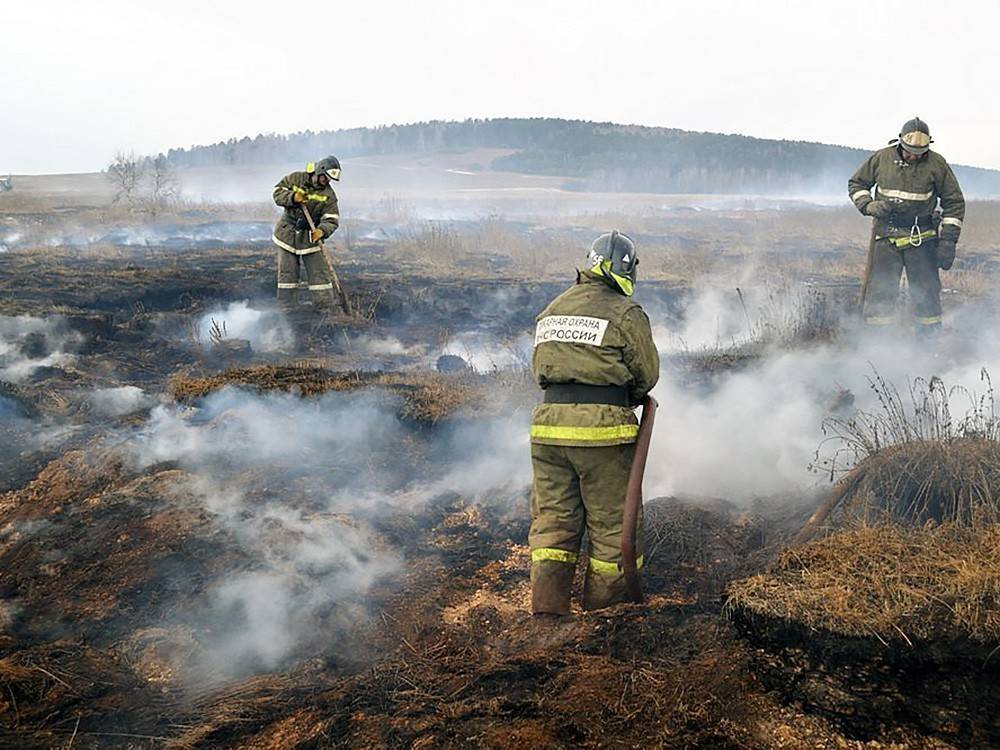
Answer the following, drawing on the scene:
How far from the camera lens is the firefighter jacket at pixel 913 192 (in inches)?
257

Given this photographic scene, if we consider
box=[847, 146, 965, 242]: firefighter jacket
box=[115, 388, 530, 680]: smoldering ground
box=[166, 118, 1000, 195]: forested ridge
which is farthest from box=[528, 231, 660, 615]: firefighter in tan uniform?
box=[166, 118, 1000, 195]: forested ridge

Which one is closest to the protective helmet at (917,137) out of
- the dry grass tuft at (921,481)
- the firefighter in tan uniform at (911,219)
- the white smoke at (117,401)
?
the firefighter in tan uniform at (911,219)

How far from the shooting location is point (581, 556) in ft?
14.0

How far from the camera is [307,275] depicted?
8.96 m

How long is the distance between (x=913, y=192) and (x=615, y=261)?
14.9ft

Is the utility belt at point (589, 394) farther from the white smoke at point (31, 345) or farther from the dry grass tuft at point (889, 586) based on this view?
the white smoke at point (31, 345)

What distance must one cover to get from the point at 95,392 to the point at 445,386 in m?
3.22

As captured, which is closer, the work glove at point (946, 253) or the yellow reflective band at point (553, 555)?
the yellow reflective band at point (553, 555)

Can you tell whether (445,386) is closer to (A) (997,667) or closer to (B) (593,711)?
(B) (593,711)

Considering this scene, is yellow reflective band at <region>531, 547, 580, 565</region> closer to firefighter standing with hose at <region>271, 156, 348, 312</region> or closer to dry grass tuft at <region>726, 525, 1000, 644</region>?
dry grass tuft at <region>726, 525, 1000, 644</region>

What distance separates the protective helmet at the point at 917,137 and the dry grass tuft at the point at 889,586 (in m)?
4.26

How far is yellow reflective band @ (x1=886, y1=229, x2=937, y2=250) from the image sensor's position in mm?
6625

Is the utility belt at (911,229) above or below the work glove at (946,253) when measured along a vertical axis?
above

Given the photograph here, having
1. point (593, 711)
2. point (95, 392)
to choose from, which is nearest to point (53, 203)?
point (95, 392)
